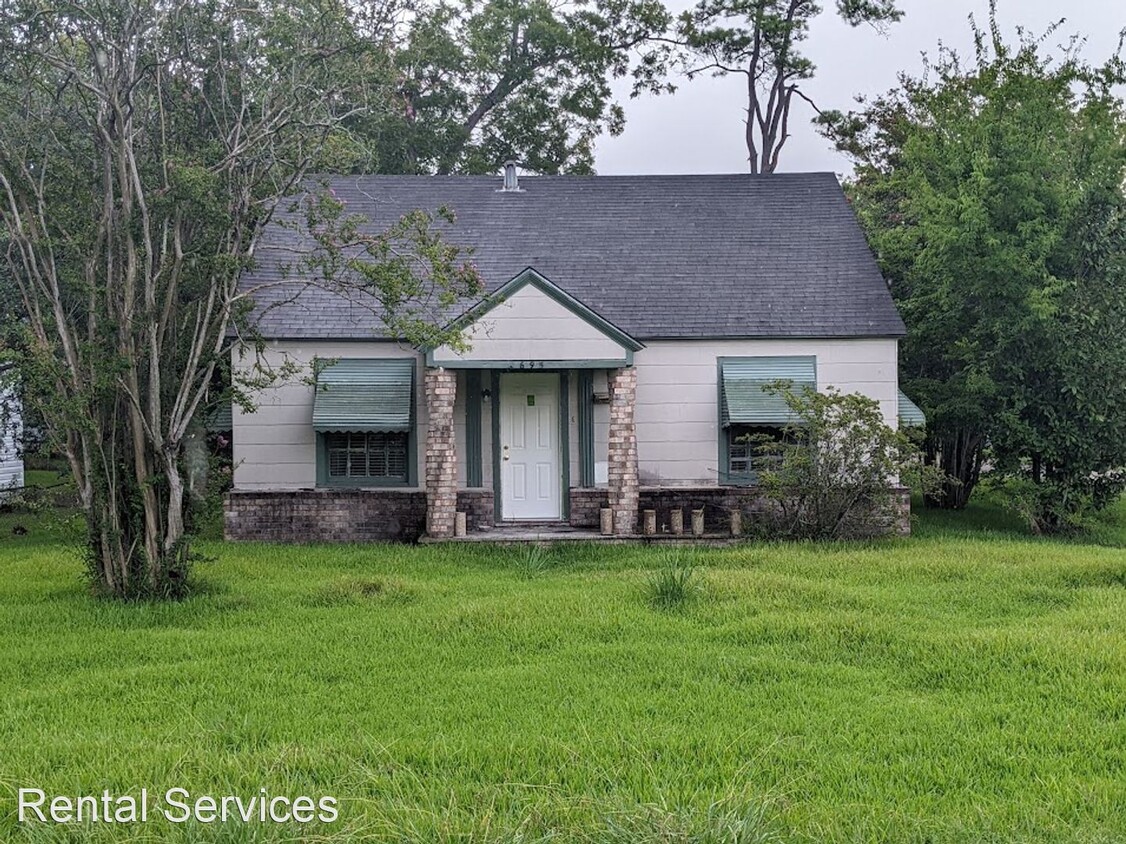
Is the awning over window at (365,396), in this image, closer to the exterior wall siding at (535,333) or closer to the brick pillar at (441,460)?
the brick pillar at (441,460)

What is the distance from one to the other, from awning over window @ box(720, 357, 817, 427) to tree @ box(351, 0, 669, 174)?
12.9m

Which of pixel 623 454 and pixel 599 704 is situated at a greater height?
pixel 623 454

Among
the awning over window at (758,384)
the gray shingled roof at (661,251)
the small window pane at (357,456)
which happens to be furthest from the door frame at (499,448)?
the awning over window at (758,384)

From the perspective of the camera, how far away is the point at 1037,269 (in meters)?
15.7

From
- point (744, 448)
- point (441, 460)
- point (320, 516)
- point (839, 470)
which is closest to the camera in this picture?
point (839, 470)

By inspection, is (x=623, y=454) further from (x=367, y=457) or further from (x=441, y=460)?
(x=367, y=457)

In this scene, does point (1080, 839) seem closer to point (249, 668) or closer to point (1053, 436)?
point (249, 668)

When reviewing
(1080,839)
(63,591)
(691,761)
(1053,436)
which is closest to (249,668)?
(691,761)

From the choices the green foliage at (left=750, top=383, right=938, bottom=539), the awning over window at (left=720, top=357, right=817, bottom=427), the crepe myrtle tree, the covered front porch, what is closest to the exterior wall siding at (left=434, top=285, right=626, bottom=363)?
the covered front porch

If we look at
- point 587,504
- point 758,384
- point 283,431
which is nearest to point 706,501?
point 587,504

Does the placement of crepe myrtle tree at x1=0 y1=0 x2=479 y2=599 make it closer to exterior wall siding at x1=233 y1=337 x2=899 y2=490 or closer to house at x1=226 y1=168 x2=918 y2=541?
house at x1=226 y1=168 x2=918 y2=541

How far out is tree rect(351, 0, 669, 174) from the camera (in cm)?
2739

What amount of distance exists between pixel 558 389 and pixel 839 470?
4.38m

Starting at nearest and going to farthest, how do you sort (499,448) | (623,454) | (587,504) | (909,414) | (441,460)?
1. (441,460)
2. (623,454)
3. (587,504)
4. (499,448)
5. (909,414)
